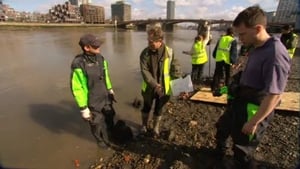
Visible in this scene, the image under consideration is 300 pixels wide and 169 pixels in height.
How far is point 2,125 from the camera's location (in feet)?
18.2

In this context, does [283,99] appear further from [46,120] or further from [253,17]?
[46,120]

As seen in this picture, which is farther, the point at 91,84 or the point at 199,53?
the point at 199,53

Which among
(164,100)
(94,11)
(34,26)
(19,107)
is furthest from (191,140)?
(94,11)

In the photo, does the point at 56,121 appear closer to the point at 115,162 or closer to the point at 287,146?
the point at 115,162

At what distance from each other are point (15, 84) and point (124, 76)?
13.3 ft

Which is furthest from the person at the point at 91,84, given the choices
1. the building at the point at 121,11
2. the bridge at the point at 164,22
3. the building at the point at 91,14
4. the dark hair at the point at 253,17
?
the building at the point at 121,11

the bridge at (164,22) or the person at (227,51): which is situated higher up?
the bridge at (164,22)

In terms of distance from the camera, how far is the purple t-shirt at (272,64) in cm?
212

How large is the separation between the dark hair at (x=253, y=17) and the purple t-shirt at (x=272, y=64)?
20cm

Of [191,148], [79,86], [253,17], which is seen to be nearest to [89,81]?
[79,86]

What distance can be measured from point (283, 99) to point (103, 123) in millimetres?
4206

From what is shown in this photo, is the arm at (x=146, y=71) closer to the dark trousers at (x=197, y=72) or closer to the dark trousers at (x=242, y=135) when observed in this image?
the dark trousers at (x=242, y=135)

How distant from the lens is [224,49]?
6.86m

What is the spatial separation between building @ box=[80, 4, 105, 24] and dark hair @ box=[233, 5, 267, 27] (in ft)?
378
